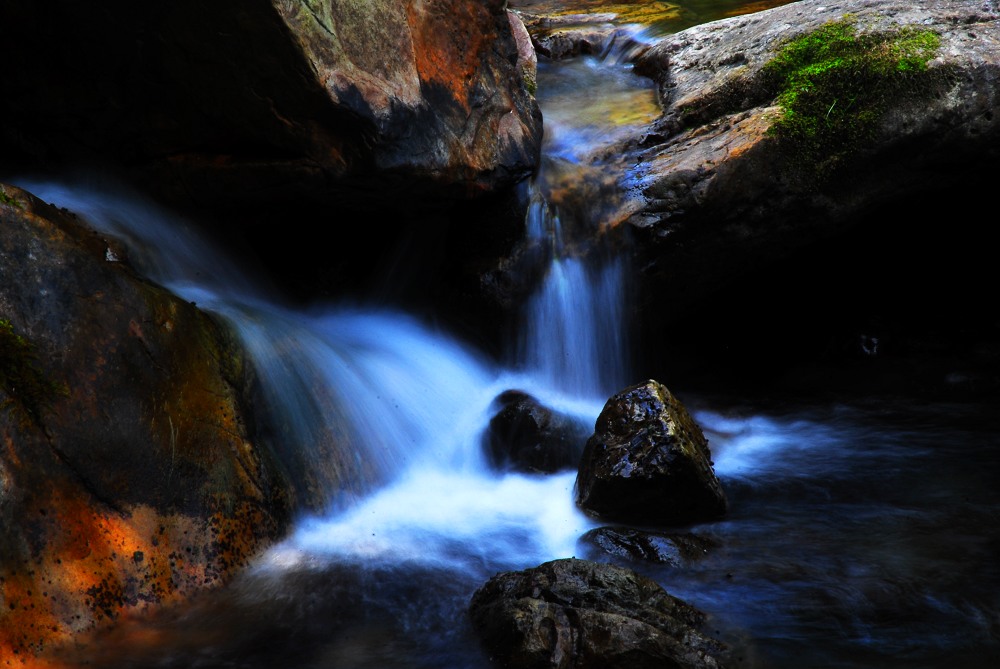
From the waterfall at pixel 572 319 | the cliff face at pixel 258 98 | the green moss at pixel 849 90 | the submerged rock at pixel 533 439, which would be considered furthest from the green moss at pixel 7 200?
the green moss at pixel 849 90

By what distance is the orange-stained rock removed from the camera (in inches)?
127

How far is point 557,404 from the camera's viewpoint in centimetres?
598

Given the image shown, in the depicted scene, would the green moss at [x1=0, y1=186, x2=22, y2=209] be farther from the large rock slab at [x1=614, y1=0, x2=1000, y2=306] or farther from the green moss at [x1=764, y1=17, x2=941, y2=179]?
the green moss at [x1=764, y1=17, x2=941, y2=179]

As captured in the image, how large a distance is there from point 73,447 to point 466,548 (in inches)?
79.0

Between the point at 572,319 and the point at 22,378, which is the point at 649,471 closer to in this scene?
the point at 572,319

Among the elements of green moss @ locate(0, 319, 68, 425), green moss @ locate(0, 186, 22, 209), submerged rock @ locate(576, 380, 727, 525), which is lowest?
submerged rock @ locate(576, 380, 727, 525)

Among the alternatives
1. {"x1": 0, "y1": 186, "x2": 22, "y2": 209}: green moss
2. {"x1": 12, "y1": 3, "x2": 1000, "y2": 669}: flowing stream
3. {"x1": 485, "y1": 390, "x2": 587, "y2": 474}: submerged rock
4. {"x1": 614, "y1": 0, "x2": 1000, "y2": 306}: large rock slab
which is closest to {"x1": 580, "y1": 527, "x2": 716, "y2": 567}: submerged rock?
{"x1": 12, "y1": 3, "x2": 1000, "y2": 669}: flowing stream

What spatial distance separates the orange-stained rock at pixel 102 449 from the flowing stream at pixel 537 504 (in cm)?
22

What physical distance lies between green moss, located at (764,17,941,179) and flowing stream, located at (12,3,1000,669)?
1.57m

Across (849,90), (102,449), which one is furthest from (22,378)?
(849,90)

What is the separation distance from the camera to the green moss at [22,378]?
332cm

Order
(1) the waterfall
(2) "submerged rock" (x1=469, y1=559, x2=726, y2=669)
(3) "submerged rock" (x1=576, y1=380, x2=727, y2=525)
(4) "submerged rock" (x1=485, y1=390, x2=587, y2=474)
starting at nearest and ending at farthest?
(2) "submerged rock" (x1=469, y1=559, x2=726, y2=669) < (3) "submerged rock" (x1=576, y1=380, x2=727, y2=525) < (4) "submerged rock" (x1=485, y1=390, x2=587, y2=474) < (1) the waterfall

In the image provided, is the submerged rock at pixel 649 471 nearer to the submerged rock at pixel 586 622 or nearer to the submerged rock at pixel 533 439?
the submerged rock at pixel 533 439

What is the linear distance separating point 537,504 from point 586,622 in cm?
169
